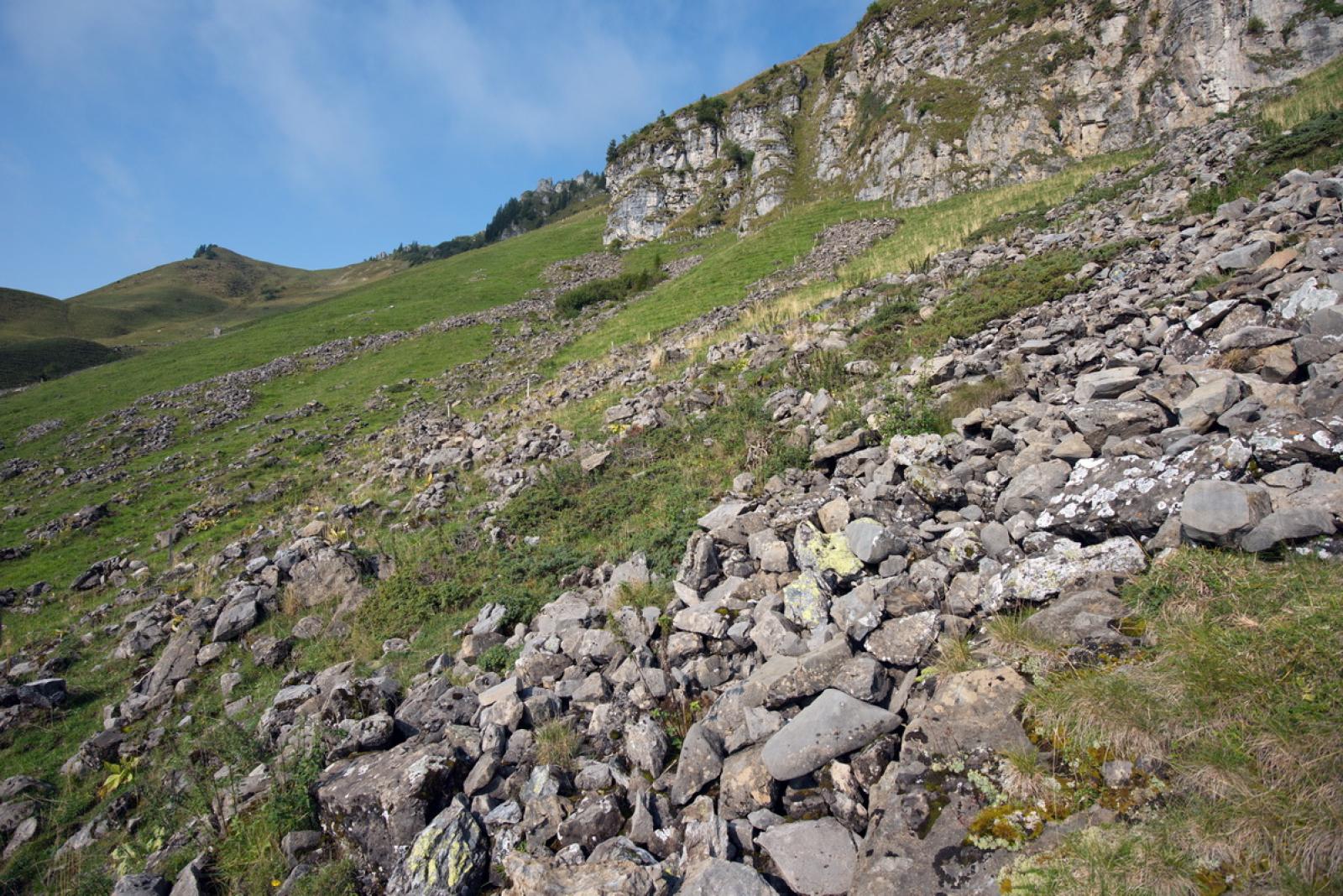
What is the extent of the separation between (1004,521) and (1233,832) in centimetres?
317

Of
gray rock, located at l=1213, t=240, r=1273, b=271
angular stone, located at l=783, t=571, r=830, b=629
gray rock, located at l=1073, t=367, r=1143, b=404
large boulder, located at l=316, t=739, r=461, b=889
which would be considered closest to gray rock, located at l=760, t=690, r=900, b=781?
angular stone, located at l=783, t=571, r=830, b=629

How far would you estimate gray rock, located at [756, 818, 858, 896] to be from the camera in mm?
3381

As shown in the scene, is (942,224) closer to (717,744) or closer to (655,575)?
(655,575)

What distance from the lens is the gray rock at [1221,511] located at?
393 centimetres

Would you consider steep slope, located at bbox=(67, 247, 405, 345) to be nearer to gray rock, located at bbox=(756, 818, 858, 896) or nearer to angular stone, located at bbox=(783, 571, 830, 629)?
angular stone, located at bbox=(783, 571, 830, 629)

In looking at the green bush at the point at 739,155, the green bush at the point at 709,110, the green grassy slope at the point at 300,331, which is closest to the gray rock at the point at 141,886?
the green grassy slope at the point at 300,331

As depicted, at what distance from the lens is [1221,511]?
158 inches

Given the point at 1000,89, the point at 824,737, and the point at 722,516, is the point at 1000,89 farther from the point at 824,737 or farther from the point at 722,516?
the point at 824,737

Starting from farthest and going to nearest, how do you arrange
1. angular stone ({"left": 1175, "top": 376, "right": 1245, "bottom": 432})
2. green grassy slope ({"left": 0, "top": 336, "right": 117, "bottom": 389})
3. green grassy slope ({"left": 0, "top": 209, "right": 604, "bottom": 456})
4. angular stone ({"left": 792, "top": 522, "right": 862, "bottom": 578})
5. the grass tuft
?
1. green grassy slope ({"left": 0, "top": 336, "right": 117, "bottom": 389})
2. green grassy slope ({"left": 0, "top": 209, "right": 604, "bottom": 456})
3. angular stone ({"left": 792, "top": 522, "right": 862, "bottom": 578})
4. angular stone ({"left": 1175, "top": 376, "right": 1245, "bottom": 432})
5. the grass tuft

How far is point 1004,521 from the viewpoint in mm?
5406

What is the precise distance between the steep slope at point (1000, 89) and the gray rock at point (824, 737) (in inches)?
1893

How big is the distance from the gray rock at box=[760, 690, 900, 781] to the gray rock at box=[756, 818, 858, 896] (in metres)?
0.36

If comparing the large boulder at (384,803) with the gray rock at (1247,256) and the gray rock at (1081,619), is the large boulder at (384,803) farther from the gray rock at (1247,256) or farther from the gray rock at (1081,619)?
the gray rock at (1247,256)

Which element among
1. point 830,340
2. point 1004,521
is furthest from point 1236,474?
point 830,340
